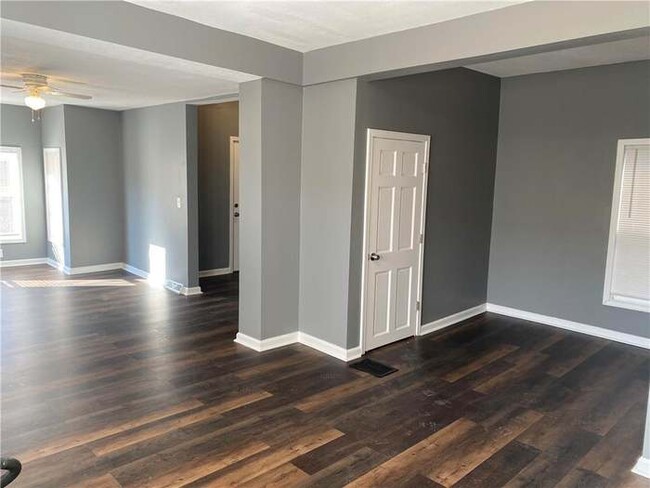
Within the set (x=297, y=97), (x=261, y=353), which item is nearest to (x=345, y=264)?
(x=261, y=353)

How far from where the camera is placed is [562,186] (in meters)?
5.21

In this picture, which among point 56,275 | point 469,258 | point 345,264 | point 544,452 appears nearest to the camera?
point 544,452

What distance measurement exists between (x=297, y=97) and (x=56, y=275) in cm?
498

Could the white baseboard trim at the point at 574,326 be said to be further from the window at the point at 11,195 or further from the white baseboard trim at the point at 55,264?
the window at the point at 11,195

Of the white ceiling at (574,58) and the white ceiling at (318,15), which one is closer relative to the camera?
the white ceiling at (318,15)

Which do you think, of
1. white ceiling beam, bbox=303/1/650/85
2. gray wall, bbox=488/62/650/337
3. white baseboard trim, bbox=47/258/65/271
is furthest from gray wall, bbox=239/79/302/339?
white baseboard trim, bbox=47/258/65/271

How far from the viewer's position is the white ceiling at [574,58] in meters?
4.12

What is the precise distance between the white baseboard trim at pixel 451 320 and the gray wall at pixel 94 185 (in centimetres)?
513

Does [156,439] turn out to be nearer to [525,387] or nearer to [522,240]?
[525,387]

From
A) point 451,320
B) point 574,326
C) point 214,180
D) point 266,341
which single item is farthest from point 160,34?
point 574,326

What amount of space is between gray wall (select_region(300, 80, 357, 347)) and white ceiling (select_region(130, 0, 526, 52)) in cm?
57

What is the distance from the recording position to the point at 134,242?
748 centimetres

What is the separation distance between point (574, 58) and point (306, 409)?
3.98 metres

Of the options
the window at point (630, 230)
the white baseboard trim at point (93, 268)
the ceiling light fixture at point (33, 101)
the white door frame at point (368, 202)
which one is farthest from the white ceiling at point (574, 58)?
the white baseboard trim at point (93, 268)
